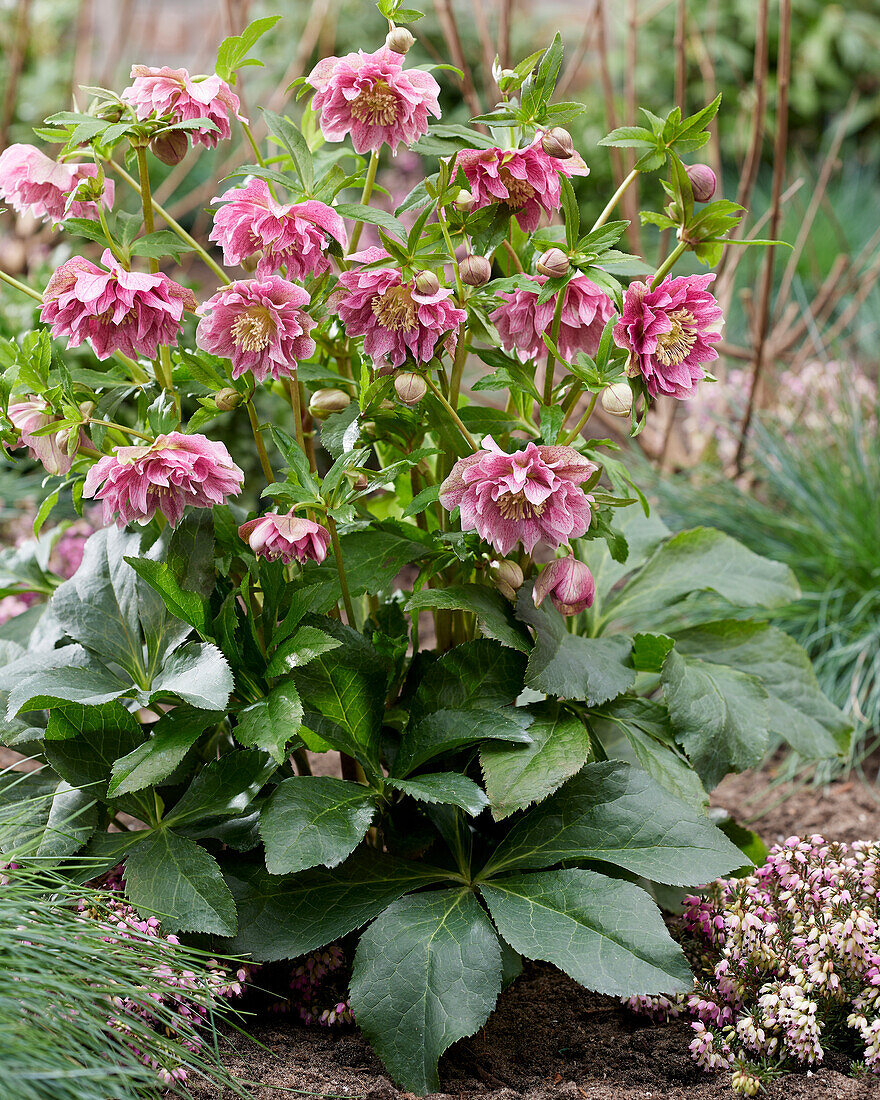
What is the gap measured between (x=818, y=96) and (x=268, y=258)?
570cm

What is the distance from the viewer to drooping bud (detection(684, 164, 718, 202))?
100cm

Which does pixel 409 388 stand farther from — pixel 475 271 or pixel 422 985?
pixel 422 985

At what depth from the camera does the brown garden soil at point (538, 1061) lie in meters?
1.01

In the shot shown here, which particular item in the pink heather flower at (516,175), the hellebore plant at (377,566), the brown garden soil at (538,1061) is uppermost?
the pink heather flower at (516,175)

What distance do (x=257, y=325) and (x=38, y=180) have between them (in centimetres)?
29

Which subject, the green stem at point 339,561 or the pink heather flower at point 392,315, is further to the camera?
the green stem at point 339,561

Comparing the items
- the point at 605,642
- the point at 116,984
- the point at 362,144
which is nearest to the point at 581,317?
the point at 362,144

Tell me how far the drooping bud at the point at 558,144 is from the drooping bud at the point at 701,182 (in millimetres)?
120

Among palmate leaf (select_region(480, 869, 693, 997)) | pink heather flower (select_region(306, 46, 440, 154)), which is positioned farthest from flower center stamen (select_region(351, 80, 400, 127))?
palmate leaf (select_region(480, 869, 693, 997))

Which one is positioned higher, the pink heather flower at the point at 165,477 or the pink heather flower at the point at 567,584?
the pink heather flower at the point at 165,477

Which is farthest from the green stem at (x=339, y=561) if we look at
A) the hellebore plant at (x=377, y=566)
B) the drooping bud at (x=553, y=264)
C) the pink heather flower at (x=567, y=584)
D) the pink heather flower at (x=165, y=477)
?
the drooping bud at (x=553, y=264)

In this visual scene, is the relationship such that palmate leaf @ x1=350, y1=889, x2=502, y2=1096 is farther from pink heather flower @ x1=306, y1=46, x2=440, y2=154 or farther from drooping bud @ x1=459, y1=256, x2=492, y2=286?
pink heather flower @ x1=306, y1=46, x2=440, y2=154

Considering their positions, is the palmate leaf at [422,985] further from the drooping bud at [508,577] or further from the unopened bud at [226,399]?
the unopened bud at [226,399]

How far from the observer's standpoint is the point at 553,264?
99 centimetres
